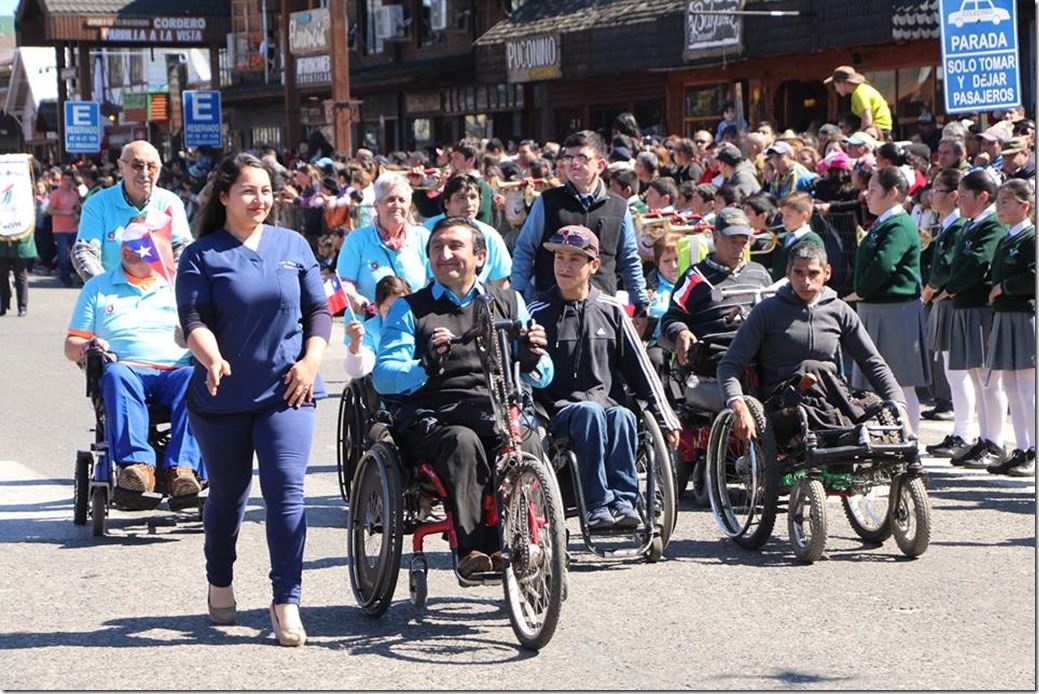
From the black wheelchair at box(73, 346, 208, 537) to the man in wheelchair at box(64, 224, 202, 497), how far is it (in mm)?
42

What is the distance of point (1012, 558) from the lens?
8156 millimetres

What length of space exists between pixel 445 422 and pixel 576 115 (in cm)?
2412

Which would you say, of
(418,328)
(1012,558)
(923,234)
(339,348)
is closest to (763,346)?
(1012,558)

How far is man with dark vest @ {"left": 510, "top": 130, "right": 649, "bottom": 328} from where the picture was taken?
995 cm

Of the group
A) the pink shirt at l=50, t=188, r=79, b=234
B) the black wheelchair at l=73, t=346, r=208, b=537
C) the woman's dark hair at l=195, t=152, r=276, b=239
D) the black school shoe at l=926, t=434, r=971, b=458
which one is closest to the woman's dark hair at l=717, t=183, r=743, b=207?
the black school shoe at l=926, t=434, r=971, b=458

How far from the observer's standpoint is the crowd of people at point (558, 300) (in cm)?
677

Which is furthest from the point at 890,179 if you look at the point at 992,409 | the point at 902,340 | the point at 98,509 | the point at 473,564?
the point at 98,509

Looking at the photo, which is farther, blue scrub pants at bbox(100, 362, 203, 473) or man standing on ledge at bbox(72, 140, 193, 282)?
man standing on ledge at bbox(72, 140, 193, 282)

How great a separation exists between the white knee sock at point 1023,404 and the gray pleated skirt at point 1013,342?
3.3 inches

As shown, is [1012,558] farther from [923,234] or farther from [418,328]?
[923,234]

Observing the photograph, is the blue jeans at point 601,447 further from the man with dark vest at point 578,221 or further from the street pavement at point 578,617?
the man with dark vest at point 578,221

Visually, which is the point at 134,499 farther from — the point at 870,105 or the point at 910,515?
the point at 870,105

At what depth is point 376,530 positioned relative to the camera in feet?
23.3

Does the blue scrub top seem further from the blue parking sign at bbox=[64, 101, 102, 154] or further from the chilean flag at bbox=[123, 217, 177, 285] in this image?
the blue parking sign at bbox=[64, 101, 102, 154]
